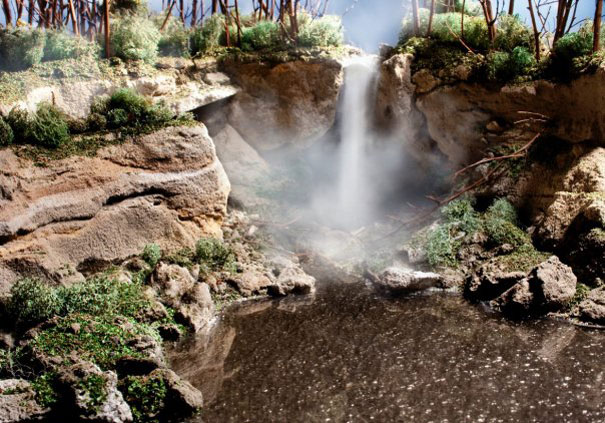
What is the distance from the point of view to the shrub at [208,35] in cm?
1619

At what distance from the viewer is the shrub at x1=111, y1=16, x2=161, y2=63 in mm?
14305

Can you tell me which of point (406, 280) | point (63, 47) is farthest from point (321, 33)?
point (406, 280)

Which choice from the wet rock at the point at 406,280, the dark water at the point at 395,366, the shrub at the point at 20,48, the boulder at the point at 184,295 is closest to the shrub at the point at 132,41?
the shrub at the point at 20,48

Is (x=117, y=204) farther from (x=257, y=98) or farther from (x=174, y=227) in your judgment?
(x=257, y=98)

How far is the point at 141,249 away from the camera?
12.2 m

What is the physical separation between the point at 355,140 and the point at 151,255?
346 inches

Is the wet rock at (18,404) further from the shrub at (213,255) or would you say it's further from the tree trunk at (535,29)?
the tree trunk at (535,29)

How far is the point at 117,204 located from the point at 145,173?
1.09 metres

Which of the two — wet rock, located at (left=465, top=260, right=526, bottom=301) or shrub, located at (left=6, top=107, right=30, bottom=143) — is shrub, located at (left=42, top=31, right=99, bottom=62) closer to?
shrub, located at (left=6, top=107, right=30, bottom=143)

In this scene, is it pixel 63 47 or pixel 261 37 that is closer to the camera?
pixel 63 47

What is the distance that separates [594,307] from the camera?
363 inches

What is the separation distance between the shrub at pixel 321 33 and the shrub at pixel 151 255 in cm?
864

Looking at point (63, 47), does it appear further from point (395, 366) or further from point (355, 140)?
point (395, 366)

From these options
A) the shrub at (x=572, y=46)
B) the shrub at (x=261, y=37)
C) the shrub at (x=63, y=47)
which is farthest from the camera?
the shrub at (x=261, y=37)
